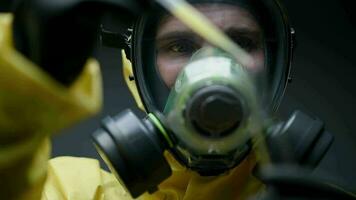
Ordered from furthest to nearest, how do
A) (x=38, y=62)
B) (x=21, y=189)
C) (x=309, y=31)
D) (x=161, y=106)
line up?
1. (x=309, y=31)
2. (x=161, y=106)
3. (x=21, y=189)
4. (x=38, y=62)

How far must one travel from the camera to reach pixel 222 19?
4.52ft

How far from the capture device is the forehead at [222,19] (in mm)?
1376

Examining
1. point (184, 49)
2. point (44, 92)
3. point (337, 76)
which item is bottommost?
point (337, 76)

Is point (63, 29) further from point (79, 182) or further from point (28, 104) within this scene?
point (79, 182)

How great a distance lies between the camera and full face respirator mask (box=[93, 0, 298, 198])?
104 cm

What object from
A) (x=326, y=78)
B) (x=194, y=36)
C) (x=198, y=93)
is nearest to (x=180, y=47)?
(x=194, y=36)

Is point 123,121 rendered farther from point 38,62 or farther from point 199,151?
point 38,62

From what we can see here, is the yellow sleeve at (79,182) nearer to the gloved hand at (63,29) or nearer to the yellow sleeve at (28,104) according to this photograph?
the yellow sleeve at (28,104)

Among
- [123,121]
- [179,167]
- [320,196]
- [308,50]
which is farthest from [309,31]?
[320,196]

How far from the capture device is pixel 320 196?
2.66 ft

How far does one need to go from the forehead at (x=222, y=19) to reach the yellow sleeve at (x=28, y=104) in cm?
55

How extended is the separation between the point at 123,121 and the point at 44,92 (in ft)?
1.35

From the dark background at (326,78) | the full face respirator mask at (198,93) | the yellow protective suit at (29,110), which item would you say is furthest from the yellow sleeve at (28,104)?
the dark background at (326,78)

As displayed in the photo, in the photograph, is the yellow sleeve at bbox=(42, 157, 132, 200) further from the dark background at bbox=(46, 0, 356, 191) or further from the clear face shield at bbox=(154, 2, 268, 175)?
the dark background at bbox=(46, 0, 356, 191)
